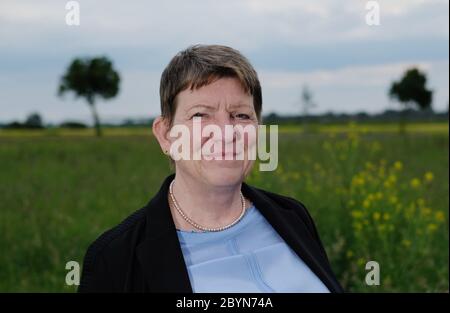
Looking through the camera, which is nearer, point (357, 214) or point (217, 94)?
point (217, 94)

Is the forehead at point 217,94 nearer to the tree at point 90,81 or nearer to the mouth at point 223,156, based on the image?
the mouth at point 223,156

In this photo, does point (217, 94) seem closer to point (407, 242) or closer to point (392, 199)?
point (407, 242)

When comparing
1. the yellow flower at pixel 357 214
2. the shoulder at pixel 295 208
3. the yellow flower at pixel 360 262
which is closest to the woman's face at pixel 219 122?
the shoulder at pixel 295 208

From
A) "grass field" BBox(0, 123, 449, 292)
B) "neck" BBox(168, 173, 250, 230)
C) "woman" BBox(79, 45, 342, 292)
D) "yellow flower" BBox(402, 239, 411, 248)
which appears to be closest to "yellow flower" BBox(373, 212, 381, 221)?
"grass field" BBox(0, 123, 449, 292)

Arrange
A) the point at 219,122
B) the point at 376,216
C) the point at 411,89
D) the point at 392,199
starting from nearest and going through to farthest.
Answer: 1. the point at 219,122
2. the point at 376,216
3. the point at 392,199
4. the point at 411,89

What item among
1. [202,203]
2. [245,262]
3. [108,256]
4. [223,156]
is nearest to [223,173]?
[223,156]

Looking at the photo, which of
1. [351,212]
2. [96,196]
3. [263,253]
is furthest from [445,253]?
[96,196]

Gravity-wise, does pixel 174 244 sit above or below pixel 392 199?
above

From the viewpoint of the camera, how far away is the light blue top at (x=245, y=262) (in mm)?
1854

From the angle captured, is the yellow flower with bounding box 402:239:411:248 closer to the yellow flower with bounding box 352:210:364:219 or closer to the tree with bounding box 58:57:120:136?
the yellow flower with bounding box 352:210:364:219

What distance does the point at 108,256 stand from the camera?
1.84 meters

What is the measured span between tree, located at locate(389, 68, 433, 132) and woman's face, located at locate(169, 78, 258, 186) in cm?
2860

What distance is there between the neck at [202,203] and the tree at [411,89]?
28489mm

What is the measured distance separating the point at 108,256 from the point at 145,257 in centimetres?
11
